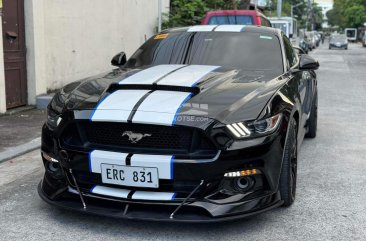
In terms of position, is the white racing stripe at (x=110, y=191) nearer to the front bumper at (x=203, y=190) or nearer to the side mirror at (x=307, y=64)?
the front bumper at (x=203, y=190)

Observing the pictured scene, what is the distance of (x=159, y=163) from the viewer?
3330 millimetres

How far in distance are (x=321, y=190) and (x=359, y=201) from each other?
38cm

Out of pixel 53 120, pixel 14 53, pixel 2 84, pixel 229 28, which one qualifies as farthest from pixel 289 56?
pixel 14 53

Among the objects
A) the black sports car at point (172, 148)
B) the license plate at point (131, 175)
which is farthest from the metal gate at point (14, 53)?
the license plate at point (131, 175)

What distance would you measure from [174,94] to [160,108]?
0.28m

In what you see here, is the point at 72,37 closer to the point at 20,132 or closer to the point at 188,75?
the point at 20,132

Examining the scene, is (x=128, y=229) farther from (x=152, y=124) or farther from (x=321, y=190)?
(x=321, y=190)

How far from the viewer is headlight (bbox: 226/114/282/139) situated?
3.40 metres

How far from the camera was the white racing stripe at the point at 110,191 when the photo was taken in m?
3.44

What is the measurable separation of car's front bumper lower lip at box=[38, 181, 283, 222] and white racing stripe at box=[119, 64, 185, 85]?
3.39ft

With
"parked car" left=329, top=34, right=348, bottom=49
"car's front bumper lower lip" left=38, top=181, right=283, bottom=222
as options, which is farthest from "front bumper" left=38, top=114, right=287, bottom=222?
"parked car" left=329, top=34, right=348, bottom=49

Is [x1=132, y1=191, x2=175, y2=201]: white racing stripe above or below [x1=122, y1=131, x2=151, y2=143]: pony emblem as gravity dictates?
below

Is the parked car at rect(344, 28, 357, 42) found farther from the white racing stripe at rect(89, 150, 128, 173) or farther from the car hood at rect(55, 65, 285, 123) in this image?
the white racing stripe at rect(89, 150, 128, 173)

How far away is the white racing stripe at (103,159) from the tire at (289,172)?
1242 mm
